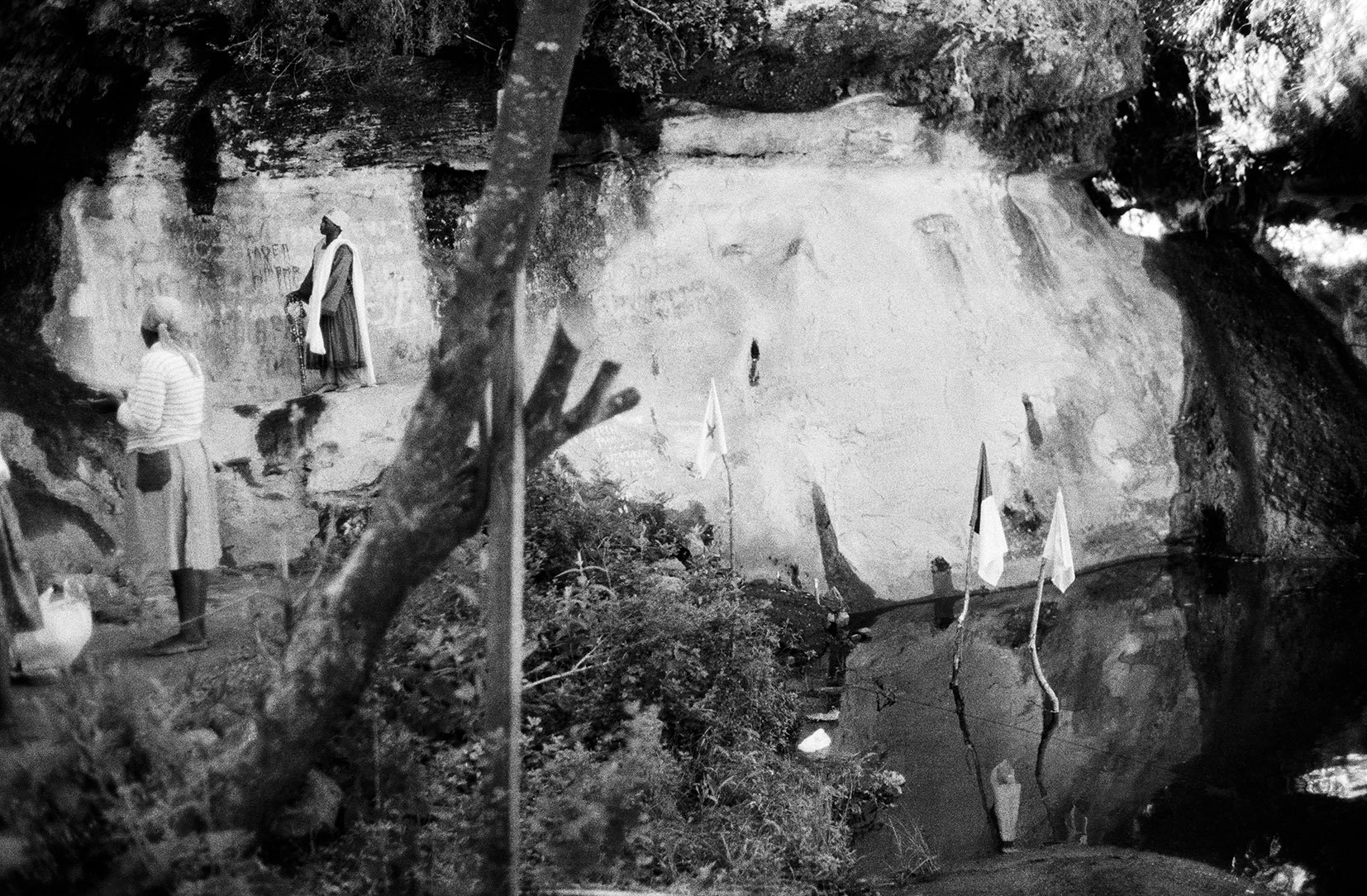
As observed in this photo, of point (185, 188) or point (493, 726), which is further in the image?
point (185, 188)

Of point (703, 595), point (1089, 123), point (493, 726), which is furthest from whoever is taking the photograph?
point (1089, 123)

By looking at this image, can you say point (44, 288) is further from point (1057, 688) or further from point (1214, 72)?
point (1214, 72)

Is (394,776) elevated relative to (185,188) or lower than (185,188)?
lower

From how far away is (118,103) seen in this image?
9961 mm

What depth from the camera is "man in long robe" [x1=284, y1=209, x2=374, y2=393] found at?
9.38 m

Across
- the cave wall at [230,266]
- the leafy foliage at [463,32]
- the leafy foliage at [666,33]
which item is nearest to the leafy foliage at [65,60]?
the cave wall at [230,266]

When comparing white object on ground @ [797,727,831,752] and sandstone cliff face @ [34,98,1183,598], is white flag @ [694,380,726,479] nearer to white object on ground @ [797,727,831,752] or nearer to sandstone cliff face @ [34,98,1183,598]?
sandstone cliff face @ [34,98,1183,598]

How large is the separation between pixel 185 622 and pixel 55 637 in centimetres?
94

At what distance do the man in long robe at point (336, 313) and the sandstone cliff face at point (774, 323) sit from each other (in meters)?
0.25

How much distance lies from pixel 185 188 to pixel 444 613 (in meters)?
5.20

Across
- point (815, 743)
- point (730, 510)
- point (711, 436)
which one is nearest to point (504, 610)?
point (815, 743)

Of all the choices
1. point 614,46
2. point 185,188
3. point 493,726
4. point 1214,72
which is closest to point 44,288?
point 185,188

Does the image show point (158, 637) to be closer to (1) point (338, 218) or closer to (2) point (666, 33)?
(1) point (338, 218)

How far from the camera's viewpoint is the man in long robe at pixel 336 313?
30.8 ft
